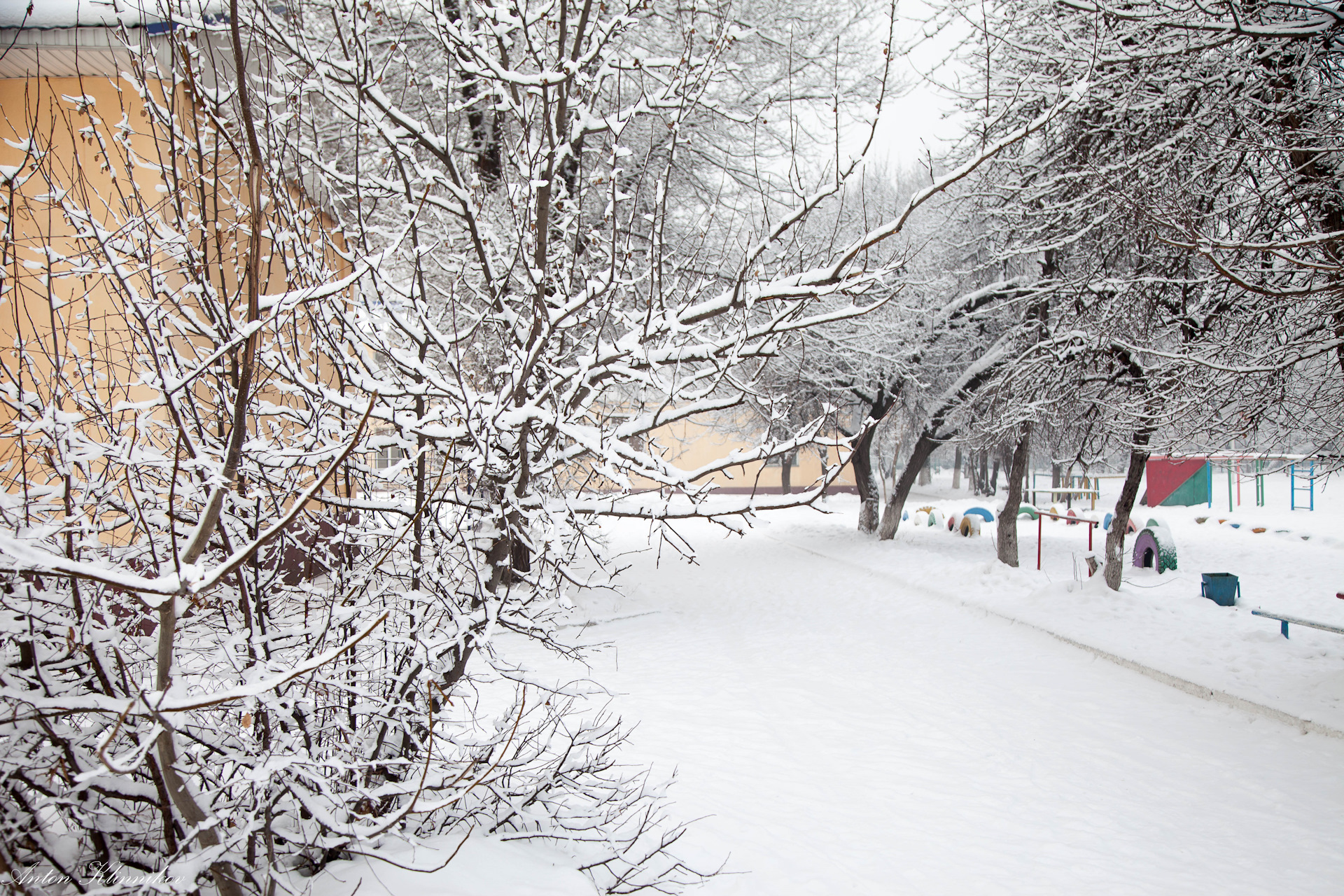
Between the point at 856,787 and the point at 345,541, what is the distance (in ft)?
12.4

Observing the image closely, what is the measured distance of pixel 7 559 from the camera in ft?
5.83

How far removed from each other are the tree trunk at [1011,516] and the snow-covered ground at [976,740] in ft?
5.19

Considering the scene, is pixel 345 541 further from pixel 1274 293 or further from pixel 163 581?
pixel 1274 293

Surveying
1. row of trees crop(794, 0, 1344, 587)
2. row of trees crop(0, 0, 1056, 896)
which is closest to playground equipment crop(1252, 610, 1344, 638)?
row of trees crop(794, 0, 1344, 587)

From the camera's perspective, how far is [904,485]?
17703mm

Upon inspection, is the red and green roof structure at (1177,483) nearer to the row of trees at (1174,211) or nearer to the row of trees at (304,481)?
the row of trees at (1174,211)

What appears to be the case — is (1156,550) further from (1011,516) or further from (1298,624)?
(1298,624)

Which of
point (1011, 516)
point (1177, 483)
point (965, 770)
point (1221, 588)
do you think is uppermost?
point (1177, 483)

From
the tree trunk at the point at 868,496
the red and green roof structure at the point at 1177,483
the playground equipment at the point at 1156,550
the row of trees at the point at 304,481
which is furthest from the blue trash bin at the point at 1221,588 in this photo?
the red and green roof structure at the point at 1177,483

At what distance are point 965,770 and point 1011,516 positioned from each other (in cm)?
928

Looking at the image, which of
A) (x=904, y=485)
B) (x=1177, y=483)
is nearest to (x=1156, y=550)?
(x=904, y=485)

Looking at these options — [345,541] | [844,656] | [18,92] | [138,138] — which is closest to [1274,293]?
[844,656]

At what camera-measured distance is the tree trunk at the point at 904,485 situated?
17.1 meters

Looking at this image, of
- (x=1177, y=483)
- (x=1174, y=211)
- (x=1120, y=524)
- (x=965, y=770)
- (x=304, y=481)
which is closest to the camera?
(x=304, y=481)
